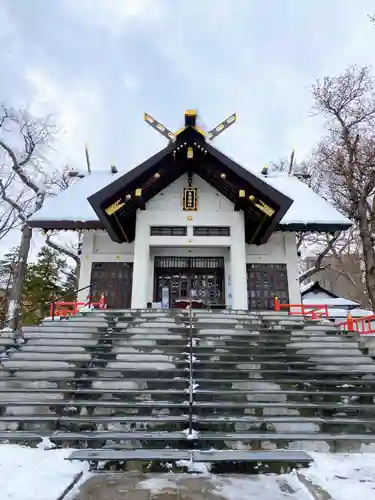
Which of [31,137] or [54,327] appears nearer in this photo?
[54,327]

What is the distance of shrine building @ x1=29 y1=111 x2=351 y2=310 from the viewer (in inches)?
502

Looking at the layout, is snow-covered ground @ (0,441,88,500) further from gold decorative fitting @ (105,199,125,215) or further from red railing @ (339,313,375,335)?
gold decorative fitting @ (105,199,125,215)

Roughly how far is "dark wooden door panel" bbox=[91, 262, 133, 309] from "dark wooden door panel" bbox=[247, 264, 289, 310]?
4946 mm

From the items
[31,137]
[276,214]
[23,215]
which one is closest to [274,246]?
[276,214]

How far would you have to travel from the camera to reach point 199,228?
45.5ft

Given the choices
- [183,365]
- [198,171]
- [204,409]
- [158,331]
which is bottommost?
[204,409]

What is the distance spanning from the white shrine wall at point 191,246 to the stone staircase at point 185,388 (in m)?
3.99

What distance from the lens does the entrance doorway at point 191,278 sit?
14312 millimetres

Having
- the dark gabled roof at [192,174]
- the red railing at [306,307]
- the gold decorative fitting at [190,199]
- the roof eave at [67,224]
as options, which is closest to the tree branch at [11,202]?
the roof eave at [67,224]

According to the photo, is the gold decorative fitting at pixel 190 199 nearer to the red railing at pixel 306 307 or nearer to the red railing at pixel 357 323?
the red railing at pixel 306 307

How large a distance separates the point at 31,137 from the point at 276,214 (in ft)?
52.0

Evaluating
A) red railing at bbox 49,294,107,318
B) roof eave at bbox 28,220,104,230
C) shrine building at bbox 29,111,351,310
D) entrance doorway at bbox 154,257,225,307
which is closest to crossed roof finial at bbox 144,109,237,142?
shrine building at bbox 29,111,351,310

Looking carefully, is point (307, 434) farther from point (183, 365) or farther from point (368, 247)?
point (368, 247)

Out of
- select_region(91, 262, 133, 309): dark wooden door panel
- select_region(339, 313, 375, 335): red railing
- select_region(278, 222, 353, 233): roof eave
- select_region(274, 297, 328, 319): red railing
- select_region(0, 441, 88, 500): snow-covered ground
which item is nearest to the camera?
select_region(0, 441, 88, 500): snow-covered ground
